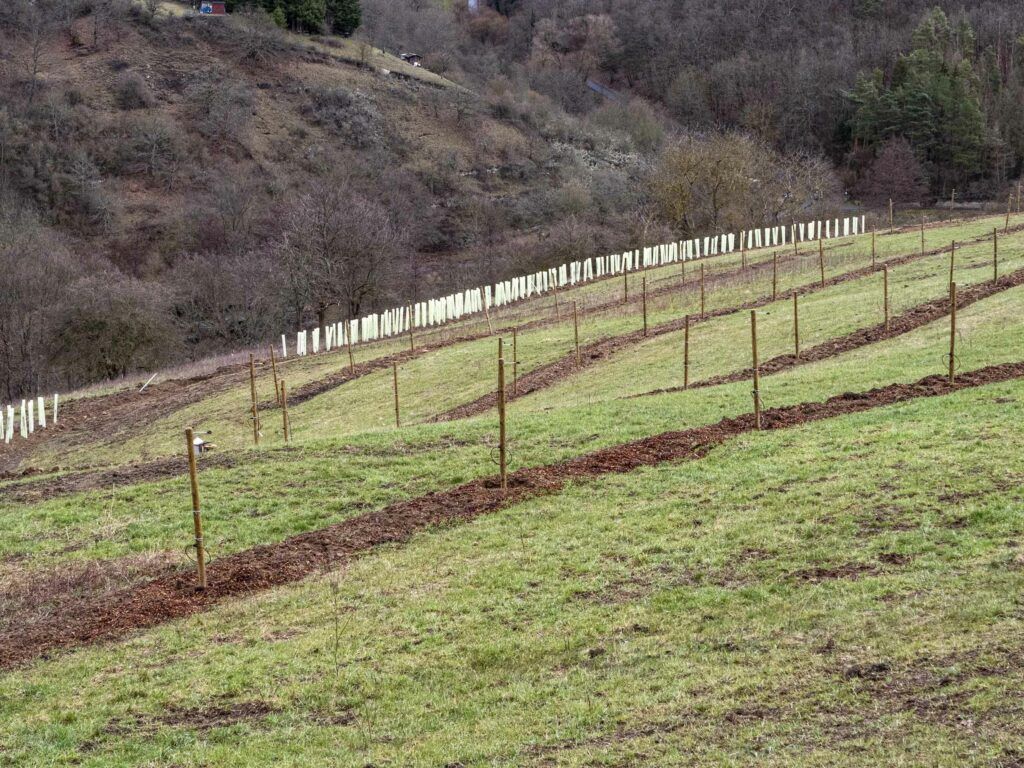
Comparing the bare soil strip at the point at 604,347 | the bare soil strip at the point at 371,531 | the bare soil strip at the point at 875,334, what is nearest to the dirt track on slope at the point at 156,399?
the bare soil strip at the point at 604,347

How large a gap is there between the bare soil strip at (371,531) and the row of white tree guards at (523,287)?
2736 centimetres

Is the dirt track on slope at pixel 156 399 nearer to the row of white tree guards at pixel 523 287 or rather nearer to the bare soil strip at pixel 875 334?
the row of white tree guards at pixel 523 287

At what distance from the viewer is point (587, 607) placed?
1460cm

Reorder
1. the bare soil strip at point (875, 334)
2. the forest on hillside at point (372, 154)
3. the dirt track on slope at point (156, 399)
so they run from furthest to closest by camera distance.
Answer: the forest on hillside at point (372, 154)
the dirt track on slope at point (156, 399)
the bare soil strip at point (875, 334)

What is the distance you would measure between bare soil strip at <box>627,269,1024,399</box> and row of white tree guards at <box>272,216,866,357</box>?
20538mm

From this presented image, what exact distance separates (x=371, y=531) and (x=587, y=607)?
593 centimetres

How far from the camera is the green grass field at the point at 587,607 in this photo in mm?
11008

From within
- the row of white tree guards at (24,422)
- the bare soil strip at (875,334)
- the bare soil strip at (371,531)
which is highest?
the bare soil strip at (875,334)

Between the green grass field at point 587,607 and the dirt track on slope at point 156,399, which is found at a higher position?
the green grass field at point 587,607

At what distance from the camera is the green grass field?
11.0m

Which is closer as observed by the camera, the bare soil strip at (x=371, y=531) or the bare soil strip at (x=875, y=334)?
the bare soil strip at (x=371, y=531)

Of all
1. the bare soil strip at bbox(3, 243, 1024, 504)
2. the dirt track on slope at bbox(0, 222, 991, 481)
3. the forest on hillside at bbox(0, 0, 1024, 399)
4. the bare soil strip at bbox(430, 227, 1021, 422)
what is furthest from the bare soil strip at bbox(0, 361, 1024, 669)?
the forest on hillside at bbox(0, 0, 1024, 399)

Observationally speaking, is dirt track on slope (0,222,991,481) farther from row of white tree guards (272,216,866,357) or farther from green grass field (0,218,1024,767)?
green grass field (0,218,1024,767)

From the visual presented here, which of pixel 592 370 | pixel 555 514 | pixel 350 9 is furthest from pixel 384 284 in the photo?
pixel 350 9
